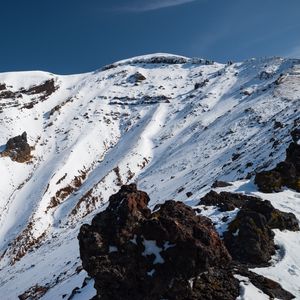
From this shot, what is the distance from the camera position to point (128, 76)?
118 meters

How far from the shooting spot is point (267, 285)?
13047 millimetres

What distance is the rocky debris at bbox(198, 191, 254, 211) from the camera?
65.0ft

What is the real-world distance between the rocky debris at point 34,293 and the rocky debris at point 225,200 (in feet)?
42.9

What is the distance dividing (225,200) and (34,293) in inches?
635

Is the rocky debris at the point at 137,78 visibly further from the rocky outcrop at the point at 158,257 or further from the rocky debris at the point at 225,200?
the rocky outcrop at the point at 158,257

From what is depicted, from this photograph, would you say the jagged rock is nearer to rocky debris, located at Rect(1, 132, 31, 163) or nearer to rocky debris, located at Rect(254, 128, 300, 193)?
rocky debris, located at Rect(1, 132, 31, 163)

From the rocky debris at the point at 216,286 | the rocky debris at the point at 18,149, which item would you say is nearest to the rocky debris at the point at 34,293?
the rocky debris at the point at 216,286

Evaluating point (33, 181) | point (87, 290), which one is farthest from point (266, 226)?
point (33, 181)

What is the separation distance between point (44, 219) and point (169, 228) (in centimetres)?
5038

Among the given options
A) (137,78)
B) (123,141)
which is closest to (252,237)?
(123,141)

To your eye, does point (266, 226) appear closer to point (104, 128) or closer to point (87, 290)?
point (87, 290)

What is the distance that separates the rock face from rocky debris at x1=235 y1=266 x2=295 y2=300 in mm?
640

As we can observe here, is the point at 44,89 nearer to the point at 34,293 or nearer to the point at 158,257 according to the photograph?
the point at 34,293

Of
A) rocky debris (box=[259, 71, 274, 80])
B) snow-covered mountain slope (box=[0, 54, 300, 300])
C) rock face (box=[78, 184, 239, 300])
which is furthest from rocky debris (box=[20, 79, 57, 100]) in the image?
rock face (box=[78, 184, 239, 300])
